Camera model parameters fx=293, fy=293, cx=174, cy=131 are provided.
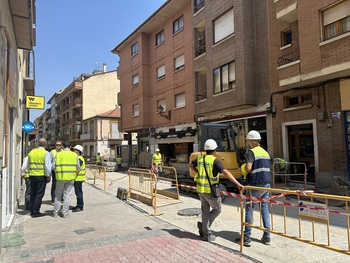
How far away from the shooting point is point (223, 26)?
16625 mm

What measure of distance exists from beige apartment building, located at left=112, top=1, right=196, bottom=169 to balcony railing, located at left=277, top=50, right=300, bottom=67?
7.75 meters

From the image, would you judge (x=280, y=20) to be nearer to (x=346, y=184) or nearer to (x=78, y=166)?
(x=346, y=184)

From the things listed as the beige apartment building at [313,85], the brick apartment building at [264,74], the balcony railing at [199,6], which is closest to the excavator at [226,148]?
the brick apartment building at [264,74]

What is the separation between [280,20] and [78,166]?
11.3 m

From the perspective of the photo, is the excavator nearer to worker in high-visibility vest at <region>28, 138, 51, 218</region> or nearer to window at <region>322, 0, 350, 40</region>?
worker in high-visibility vest at <region>28, 138, 51, 218</region>

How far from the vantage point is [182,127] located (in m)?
21.7

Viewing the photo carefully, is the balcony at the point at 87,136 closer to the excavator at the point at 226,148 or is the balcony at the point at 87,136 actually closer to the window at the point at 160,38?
the window at the point at 160,38

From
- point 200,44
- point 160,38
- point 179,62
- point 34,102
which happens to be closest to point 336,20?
point 200,44

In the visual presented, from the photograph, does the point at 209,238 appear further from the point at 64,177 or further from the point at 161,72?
the point at 161,72

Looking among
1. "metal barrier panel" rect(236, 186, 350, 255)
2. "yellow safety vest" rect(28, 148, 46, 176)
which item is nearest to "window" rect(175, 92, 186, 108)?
"metal barrier panel" rect(236, 186, 350, 255)

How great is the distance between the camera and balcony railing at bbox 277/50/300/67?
42.7 ft

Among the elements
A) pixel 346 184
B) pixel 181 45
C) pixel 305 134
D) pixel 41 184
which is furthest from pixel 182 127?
pixel 41 184

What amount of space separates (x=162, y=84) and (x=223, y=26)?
9.05 metres

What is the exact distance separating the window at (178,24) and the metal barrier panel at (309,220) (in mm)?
17662
